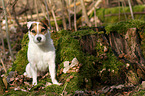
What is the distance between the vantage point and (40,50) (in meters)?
3.62

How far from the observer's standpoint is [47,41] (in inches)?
142

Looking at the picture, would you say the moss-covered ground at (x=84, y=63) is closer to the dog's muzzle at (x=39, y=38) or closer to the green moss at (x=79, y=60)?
the green moss at (x=79, y=60)

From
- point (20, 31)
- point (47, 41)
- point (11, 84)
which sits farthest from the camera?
point (20, 31)

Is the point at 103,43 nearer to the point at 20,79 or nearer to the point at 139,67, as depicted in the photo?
the point at 139,67

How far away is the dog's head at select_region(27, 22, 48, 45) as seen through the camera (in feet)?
10.6

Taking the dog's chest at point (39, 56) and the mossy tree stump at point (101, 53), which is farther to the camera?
the mossy tree stump at point (101, 53)

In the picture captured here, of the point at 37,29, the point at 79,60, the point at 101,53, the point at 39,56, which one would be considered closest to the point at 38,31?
the point at 37,29

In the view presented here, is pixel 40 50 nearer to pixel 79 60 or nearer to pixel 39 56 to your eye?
pixel 39 56

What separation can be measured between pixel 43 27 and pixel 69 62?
119 cm

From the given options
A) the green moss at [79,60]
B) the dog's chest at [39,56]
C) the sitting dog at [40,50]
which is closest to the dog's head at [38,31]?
the sitting dog at [40,50]


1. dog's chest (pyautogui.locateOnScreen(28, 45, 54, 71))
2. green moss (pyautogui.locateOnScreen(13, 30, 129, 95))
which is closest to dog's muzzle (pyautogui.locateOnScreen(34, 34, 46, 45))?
dog's chest (pyautogui.locateOnScreen(28, 45, 54, 71))

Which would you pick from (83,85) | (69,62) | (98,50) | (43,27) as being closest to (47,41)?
(43,27)

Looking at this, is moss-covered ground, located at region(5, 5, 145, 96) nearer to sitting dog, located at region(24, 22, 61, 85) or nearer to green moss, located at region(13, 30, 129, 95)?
green moss, located at region(13, 30, 129, 95)

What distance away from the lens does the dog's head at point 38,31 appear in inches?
127
